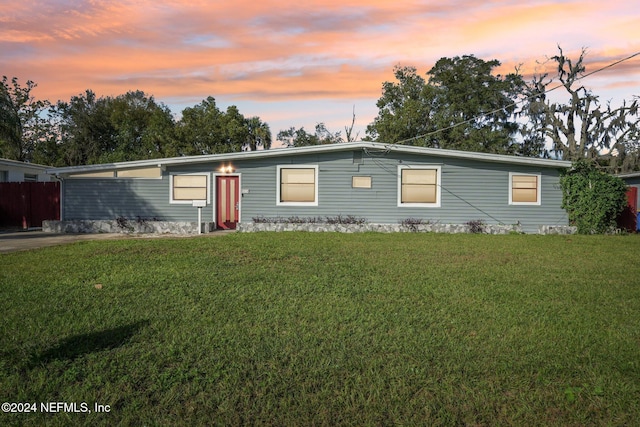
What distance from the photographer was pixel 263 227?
53.0 ft

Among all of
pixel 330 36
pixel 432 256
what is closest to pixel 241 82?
pixel 330 36

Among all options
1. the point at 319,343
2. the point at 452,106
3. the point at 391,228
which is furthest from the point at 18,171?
the point at 452,106

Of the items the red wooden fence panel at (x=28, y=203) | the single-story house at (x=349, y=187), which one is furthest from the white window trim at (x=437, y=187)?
the red wooden fence panel at (x=28, y=203)

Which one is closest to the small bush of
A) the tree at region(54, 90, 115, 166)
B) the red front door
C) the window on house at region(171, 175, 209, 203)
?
the red front door

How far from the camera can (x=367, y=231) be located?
1614cm

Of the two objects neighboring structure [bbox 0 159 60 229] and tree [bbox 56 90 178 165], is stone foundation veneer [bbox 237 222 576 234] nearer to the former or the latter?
neighboring structure [bbox 0 159 60 229]

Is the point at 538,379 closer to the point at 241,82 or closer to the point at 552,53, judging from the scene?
the point at 241,82

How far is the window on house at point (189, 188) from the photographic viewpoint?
16938mm

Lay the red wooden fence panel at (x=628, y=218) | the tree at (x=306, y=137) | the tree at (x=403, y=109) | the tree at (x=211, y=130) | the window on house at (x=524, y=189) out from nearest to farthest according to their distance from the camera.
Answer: the window on house at (x=524, y=189) < the red wooden fence panel at (x=628, y=218) < the tree at (x=403, y=109) < the tree at (x=211, y=130) < the tree at (x=306, y=137)

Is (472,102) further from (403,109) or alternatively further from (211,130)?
(211,130)

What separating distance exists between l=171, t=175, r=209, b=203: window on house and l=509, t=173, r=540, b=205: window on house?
36.0 feet

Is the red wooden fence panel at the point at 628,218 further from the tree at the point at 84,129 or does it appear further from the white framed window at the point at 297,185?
the tree at the point at 84,129

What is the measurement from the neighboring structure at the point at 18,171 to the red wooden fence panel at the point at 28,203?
140 cm

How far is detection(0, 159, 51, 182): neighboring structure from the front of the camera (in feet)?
65.9
